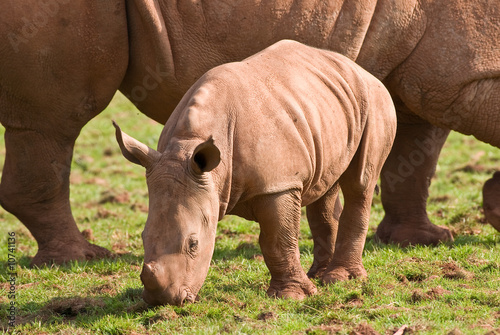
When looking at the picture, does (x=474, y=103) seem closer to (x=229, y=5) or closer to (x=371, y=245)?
(x=371, y=245)

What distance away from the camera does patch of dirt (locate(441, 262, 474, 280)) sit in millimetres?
6273

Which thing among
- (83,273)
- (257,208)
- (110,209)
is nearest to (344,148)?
(257,208)

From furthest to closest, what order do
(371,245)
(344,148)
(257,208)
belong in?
(371,245) → (344,148) → (257,208)

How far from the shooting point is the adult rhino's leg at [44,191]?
732 centimetres

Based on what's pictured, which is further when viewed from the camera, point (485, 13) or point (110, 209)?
point (110, 209)

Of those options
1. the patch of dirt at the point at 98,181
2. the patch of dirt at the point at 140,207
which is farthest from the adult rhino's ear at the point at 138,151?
the patch of dirt at the point at 98,181

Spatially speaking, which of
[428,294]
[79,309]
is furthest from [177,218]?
[428,294]

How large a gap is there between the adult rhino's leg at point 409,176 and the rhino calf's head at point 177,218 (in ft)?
10.6

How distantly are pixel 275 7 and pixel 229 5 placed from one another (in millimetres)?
367

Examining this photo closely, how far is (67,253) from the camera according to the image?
752 cm

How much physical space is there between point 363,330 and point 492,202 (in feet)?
9.74

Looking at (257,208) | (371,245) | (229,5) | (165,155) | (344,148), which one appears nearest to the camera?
(165,155)

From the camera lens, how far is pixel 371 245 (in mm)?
7664

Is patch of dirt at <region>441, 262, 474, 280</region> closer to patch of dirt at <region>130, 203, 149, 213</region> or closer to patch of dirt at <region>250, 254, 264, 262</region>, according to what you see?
patch of dirt at <region>250, 254, 264, 262</region>
